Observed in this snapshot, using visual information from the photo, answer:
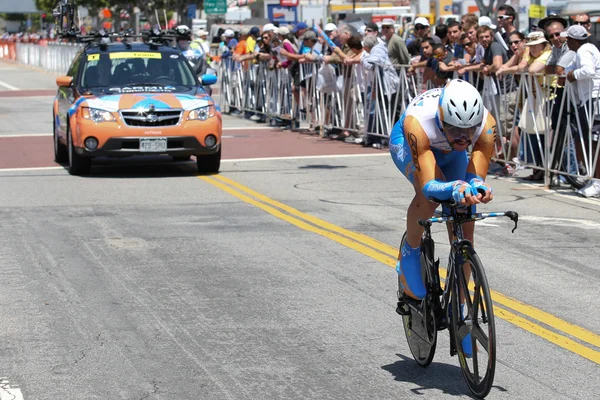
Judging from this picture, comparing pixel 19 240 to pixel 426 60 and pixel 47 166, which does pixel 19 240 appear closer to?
pixel 47 166

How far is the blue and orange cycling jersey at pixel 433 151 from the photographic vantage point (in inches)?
228

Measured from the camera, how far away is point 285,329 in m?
7.18

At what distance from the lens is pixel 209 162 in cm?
1565

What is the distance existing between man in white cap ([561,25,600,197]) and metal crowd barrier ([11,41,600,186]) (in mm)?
21

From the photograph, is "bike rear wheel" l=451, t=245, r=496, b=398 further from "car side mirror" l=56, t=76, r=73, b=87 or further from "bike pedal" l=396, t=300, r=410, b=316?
"car side mirror" l=56, t=76, r=73, b=87

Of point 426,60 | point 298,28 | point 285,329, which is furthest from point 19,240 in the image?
point 298,28

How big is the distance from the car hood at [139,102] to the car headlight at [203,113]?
5 centimetres

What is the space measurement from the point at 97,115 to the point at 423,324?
31.7 feet

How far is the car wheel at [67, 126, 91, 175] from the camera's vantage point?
15.3 meters

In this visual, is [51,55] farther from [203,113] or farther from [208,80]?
[203,113]

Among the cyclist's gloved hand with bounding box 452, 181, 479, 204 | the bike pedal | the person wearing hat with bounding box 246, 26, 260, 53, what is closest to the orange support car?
the bike pedal

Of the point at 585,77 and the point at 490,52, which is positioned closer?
the point at 585,77

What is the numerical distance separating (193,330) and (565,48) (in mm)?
8021

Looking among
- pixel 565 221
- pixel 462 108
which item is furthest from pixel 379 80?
pixel 462 108
